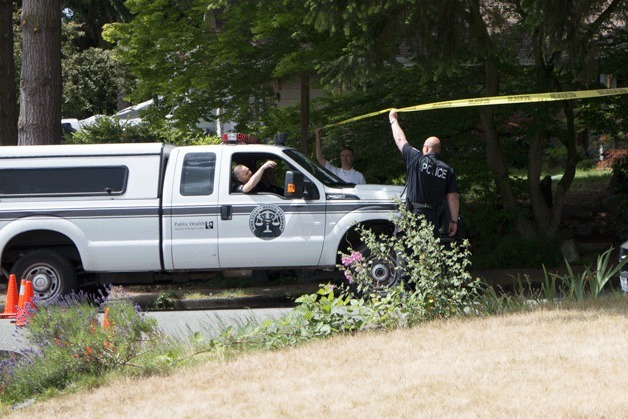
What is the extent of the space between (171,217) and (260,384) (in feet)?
19.2

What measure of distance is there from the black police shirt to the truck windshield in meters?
2.55

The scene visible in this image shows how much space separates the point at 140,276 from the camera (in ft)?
43.2

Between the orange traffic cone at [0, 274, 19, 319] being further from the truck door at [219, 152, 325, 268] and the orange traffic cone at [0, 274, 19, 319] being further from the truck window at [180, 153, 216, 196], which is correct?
the truck door at [219, 152, 325, 268]

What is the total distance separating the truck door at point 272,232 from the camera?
496 inches

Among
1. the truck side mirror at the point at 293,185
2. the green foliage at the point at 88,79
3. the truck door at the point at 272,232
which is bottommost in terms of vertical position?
the truck door at the point at 272,232

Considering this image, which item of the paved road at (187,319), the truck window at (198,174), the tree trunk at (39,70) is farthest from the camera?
the tree trunk at (39,70)

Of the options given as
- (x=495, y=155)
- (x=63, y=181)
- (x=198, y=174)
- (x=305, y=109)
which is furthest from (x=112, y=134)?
(x=495, y=155)

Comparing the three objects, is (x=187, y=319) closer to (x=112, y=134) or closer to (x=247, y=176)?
(x=247, y=176)

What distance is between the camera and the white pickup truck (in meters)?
12.6

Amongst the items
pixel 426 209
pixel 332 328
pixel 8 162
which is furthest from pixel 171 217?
Answer: pixel 332 328

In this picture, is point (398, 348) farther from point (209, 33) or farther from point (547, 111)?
point (209, 33)

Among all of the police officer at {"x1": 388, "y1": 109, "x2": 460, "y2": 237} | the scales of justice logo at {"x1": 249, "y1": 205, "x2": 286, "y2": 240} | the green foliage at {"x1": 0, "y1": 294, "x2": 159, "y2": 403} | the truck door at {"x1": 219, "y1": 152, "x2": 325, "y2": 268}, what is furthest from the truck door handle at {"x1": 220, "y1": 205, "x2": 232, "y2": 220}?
the green foliage at {"x1": 0, "y1": 294, "x2": 159, "y2": 403}

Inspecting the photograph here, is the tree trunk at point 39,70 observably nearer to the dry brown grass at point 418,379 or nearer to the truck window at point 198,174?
the truck window at point 198,174

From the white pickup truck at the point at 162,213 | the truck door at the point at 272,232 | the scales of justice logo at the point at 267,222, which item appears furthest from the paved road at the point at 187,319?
the scales of justice logo at the point at 267,222
